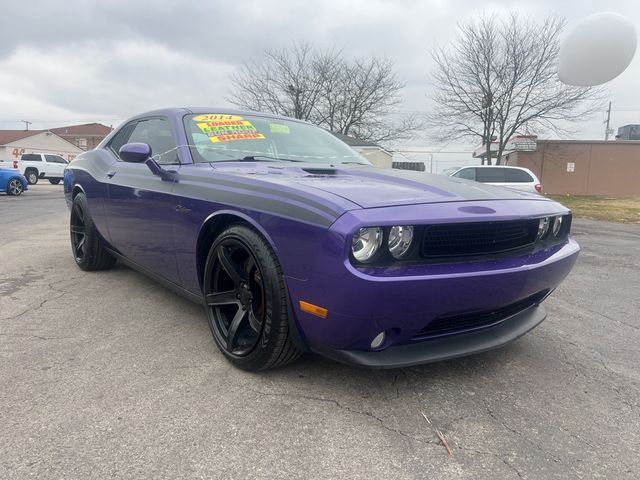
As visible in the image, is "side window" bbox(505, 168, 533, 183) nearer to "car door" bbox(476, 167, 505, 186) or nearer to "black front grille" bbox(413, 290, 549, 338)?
"car door" bbox(476, 167, 505, 186)

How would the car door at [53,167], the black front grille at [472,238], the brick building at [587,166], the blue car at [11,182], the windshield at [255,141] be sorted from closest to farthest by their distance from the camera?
1. the black front grille at [472,238]
2. the windshield at [255,141]
3. the blue car at [11,182]
4. the brick building at [587,166]
5. the car door at [53,167]

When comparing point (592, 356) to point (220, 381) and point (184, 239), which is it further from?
point (184, 239)

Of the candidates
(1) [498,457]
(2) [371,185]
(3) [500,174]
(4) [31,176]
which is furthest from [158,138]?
(4) [31,176]

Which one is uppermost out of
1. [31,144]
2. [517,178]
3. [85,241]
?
[31,144]

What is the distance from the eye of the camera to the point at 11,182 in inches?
639

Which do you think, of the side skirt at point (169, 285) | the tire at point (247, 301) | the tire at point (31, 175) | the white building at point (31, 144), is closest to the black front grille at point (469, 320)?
the tire at point (247, 301)

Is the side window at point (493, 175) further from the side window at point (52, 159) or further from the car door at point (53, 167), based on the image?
the side window at point (52, 159)

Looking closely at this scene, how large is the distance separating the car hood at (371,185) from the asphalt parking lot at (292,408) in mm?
925

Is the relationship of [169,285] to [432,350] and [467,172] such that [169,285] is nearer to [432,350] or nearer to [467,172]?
[432,350]

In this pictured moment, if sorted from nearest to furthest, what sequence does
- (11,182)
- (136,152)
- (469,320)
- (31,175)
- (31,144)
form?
1. (469,320)
2. (136,152)
3. (11,182)
4. (31,175)
5. (31,144)

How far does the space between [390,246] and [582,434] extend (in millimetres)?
1124

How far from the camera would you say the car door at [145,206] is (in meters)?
3.09

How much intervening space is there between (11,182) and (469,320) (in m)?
17.9

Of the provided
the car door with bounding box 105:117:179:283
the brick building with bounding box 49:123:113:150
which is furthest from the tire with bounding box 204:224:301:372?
the brick building with bounding box 49:123:113:150
